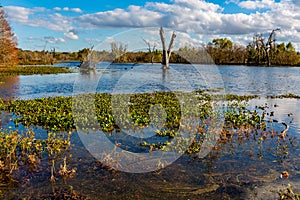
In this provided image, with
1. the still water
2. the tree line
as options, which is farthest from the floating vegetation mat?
the tree line

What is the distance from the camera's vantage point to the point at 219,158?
872cm

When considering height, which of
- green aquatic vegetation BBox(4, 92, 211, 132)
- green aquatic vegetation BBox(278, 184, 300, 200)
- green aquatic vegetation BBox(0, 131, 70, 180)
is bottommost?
green aquatic vegetation BBox(278, 184, 300, 200)

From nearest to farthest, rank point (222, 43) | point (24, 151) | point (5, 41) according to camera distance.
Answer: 1. point (24, 151)
2. point (5, 41)
3. point (222, 43)

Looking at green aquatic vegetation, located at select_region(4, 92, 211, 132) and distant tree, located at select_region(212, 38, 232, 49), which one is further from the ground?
distant tree, located at select_region(212, 38, 232, 49)

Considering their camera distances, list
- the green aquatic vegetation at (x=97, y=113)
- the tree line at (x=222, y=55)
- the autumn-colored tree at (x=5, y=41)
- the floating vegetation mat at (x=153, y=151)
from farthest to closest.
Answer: the tree line at (x=222, y=55), the autumn-colored tree at (x=5, y=41), the green aquatic vegetation at (x=97, y=113), the floating vegetation mat at (x=153, y=151)

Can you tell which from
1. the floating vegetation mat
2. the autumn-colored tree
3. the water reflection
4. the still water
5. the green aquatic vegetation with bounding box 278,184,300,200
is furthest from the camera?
the autumn-colored tree

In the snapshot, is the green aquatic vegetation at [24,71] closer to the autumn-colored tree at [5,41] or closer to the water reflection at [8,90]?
the autumn-colored tree at [5,41]

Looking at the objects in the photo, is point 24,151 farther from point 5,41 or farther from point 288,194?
point 5,41

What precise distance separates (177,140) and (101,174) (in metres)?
3.57

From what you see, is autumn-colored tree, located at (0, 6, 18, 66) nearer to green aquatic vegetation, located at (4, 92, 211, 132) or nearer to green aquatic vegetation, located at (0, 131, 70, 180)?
green aquatic vegetation, located at (4, 92, 211, 132)

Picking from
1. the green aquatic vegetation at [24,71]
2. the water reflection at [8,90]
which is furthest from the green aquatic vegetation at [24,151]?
the green aquatic vegetation at [24,71]

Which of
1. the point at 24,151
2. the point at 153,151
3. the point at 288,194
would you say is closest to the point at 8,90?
the point at 24,151

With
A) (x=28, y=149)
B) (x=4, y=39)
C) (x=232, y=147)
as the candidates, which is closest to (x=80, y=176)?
(x=28, y=149)

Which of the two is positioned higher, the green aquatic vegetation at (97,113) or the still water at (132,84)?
the still water at (132,84)
